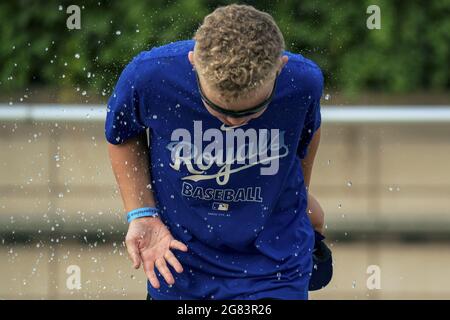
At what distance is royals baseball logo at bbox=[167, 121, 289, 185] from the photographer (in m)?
4.12

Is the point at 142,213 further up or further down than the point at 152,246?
further up

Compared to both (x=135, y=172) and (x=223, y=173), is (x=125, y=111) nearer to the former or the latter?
(x=135, y=172)

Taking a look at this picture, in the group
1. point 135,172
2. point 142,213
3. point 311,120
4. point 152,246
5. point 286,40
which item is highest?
point 286,40

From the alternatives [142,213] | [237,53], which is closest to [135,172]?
[142,213]

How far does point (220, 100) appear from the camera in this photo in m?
3.78

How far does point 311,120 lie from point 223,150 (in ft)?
1.20

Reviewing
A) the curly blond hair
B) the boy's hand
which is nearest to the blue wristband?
the boy's hand

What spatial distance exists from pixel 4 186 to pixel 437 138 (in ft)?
9.46

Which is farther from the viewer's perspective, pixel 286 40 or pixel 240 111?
pixel 286 40

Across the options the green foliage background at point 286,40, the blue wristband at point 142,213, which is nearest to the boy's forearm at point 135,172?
the blue wristband at point 142,213

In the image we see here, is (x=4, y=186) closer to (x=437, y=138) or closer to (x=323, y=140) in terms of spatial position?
(x=323, y=140)

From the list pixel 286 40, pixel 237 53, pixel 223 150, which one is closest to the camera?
pixel 237 53

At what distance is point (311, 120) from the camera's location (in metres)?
4.29

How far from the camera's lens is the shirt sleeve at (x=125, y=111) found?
411 centimetres
